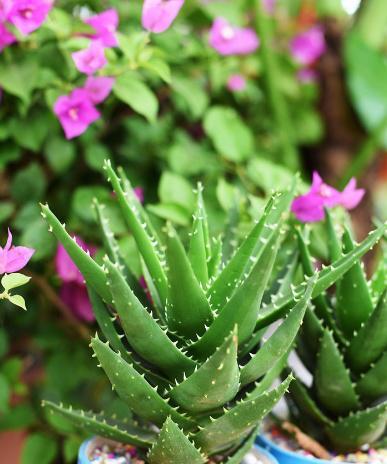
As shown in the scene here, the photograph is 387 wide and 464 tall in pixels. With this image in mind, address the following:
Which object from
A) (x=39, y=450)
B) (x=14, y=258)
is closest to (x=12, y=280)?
(x=14, y=258)

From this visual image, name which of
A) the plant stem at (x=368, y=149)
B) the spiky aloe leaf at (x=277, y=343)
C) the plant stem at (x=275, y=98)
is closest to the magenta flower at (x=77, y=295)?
the spiky aloe leaf at (x=277, y=343)

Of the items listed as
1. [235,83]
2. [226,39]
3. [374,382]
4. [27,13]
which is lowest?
[374,382]

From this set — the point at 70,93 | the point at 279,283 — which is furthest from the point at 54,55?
the point at 279,283

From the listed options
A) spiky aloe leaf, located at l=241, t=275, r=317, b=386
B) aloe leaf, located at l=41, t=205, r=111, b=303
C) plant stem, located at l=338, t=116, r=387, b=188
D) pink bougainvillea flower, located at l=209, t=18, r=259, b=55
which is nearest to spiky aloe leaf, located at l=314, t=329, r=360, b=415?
spiky aloe leaf, located at l=241, t=275, r=317, b=386

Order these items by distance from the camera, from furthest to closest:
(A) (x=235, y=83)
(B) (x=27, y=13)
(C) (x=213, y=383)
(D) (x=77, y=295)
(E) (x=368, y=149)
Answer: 1. (E) (x=368, y=149)
2. (A) (x=235, y=83)
3. (D) (x=77, y=295)
4. (B) (x=27, y=13)
5. (C) (x=213, y=383)

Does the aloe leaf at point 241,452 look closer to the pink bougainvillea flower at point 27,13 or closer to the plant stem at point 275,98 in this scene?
the pink bougainvillea flower at point 27,13

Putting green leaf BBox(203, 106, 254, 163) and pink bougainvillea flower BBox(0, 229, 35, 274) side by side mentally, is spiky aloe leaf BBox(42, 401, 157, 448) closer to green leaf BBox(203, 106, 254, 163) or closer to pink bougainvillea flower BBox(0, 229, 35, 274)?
pink bougainvillea flower BBox(0, 229, 35, 274)

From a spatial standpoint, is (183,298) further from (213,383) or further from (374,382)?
(374,382)

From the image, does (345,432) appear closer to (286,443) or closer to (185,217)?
(286,443)
